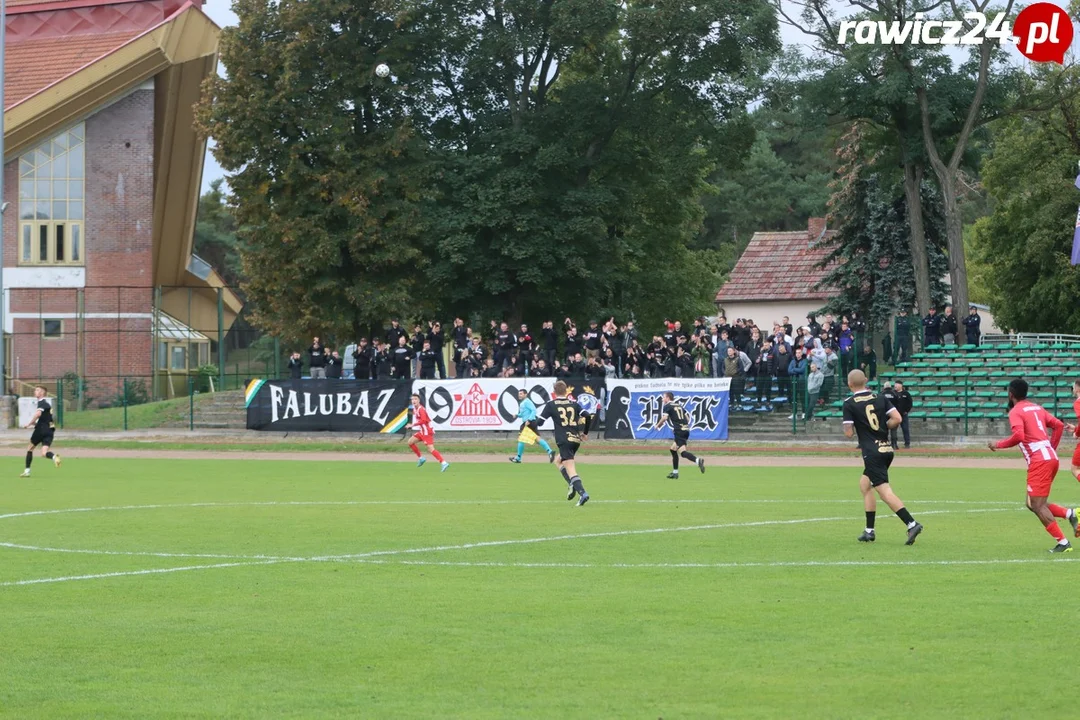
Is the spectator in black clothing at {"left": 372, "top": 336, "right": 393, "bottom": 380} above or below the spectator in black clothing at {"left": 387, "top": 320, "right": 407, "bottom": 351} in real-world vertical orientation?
below

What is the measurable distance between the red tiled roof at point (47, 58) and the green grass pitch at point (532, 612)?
1602 inches

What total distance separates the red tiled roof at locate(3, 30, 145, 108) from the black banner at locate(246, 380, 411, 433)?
65.1ft

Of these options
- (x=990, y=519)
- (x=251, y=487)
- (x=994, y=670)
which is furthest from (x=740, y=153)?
(x=994, y=670)

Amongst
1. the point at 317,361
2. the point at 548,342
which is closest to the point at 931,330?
the point at 548,342

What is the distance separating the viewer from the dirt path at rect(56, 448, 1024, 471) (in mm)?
34381

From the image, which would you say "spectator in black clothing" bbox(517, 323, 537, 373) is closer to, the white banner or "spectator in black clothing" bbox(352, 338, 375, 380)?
the white banner

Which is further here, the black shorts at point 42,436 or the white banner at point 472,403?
the white banner at point 472,403

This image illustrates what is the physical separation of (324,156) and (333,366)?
8.28 metres

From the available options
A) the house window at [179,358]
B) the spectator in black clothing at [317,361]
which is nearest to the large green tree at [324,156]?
the spectator in black clothing at [317,361]

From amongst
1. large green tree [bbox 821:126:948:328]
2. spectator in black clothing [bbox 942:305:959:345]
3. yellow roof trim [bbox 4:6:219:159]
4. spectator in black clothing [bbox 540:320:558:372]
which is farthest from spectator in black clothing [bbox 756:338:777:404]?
yellow roof trim [bbox 4:6:219:159]

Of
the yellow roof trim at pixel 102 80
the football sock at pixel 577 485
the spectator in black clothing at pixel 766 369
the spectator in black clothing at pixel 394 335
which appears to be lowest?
the football sock at pixel 577 485

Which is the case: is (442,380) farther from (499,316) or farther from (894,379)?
(894,379)

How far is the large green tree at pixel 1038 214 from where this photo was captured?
185ft

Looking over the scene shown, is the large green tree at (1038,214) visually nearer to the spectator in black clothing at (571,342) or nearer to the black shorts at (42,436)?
the spectator in black clothing at (571,342)
